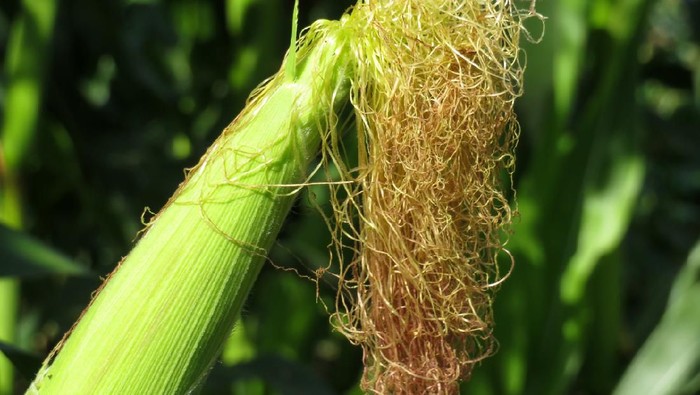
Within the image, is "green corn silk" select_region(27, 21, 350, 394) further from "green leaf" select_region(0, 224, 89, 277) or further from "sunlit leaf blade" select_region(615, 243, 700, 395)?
"sunlit leaf blade" select_region(615, 243, 700, 395)

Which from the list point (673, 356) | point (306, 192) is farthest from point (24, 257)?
point (673, 356)

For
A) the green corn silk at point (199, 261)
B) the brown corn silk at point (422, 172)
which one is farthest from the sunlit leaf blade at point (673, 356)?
the green corn silk at point (199, 261)

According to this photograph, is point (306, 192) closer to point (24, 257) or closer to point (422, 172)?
point (422, 172)

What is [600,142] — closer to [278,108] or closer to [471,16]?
[471,16]

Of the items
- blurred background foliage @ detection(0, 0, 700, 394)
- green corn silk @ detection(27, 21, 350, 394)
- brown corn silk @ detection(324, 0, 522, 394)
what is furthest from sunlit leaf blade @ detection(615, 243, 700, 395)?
green corn silk @ detection(27, 21, 350, 394)

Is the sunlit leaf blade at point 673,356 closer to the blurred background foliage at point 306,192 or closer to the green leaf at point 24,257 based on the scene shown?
the blurred background foliage at point 306,192
